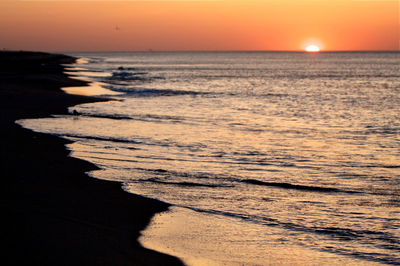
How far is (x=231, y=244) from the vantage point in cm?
729

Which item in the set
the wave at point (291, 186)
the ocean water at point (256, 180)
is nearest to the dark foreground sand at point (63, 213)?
the ocean water at point (256, 180)

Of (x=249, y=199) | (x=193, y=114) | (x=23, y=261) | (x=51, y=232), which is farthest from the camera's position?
(x=193, y=114)

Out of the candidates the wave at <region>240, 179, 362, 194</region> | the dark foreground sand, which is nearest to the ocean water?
the wave at <region>240, 179, 362, 194</region>

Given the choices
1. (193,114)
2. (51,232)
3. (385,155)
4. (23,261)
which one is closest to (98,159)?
(51,232)

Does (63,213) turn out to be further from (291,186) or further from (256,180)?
(291,186)

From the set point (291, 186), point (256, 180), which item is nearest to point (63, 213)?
point (256, 180)

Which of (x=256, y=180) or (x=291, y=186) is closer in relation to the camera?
(x=291, y=186)

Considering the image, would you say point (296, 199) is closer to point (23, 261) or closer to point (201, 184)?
point (201, 184)

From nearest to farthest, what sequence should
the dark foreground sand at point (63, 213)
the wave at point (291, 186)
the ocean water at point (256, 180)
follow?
the dark foreground sand at point (63, 213), the ocean water at point (256, 180), the wave at point (291, 186)

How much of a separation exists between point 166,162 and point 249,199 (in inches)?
154

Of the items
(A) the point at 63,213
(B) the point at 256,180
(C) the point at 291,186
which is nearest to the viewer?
(A) the point at 63,213

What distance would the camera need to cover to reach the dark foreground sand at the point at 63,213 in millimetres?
6387

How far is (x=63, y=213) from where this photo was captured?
816 centimetres

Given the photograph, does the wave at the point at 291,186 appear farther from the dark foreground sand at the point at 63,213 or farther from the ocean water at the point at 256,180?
the dark foreground sand at the point at 63,213
